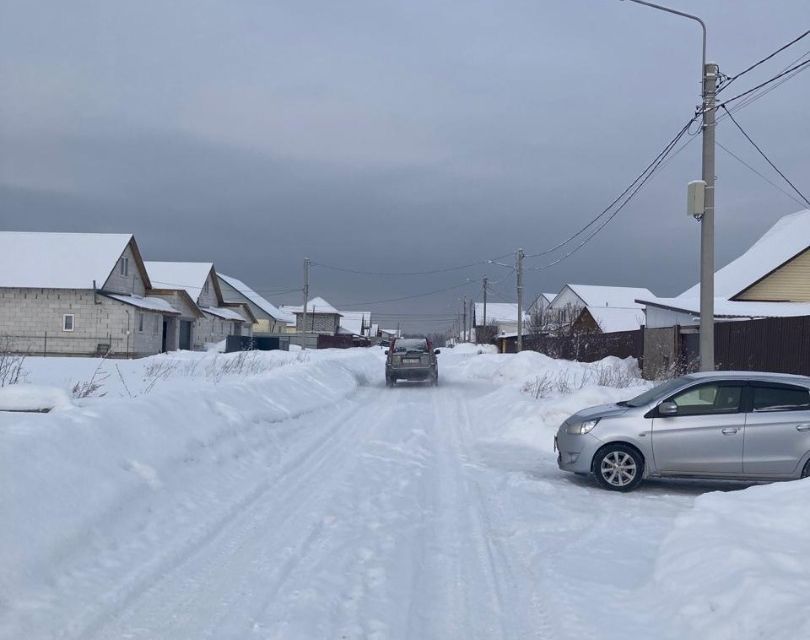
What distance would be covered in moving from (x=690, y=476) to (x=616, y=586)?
4200 millimetres

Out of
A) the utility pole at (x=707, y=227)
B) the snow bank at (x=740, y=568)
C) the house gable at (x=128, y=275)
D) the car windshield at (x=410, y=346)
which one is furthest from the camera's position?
the house gable at (x=128, y=275)

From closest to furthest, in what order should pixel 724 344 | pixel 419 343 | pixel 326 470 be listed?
pixel 326 470 < pixel 724 344 < pixel 419 343

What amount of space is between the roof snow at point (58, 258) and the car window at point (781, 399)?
1464 inches

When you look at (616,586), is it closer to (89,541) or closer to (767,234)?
(89,541)

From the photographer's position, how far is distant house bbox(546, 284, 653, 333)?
177 feet

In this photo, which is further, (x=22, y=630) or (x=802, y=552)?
(x=802, y=552)

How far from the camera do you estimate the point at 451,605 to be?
17.5 ft

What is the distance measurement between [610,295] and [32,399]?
241ft

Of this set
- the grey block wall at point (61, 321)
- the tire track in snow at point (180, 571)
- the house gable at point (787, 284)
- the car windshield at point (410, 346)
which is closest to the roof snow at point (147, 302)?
the grey block wall at point (61, 321)

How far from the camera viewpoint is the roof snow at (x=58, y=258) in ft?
133

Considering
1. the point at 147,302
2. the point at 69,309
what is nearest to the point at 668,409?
the point at 69,309

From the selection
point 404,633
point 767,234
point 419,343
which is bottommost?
point 404,633

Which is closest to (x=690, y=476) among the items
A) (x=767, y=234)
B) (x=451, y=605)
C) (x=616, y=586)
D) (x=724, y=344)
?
(x=616, y=586)

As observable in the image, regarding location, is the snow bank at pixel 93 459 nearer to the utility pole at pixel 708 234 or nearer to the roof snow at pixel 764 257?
the utility pole at pixel 708 234
